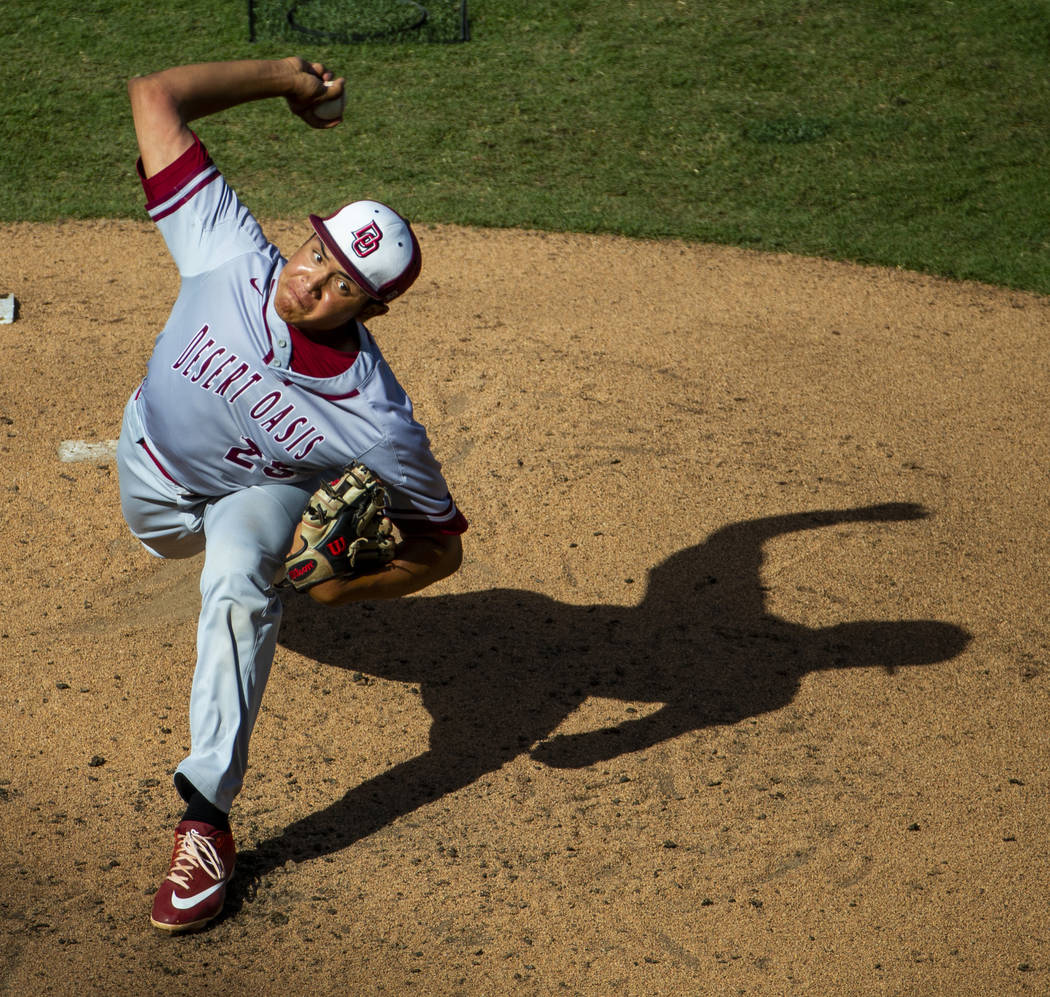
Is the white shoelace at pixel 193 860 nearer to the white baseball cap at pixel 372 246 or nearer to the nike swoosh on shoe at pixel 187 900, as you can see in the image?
the nike swoosh on shoe at pixel 187 900

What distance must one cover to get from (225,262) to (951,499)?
328 cm

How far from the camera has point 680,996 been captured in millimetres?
3066

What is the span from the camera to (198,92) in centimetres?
362

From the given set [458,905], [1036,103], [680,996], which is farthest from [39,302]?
[1036,103]

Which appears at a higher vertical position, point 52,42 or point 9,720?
point 52,42

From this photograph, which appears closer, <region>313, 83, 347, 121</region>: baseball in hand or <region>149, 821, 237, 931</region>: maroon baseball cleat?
<region>149, 821, 237, 931</region>: maroon baseball cleat

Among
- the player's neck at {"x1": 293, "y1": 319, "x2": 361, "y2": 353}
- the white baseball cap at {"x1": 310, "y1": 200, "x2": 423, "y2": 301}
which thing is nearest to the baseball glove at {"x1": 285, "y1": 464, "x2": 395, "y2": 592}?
the player's neck at {"x1": 293, "y1": 319, "x2": 361, "y2": 353}

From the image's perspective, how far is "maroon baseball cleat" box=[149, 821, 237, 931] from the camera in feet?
10.3

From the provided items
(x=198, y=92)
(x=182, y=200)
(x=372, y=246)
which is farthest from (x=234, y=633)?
(x=198, y=92)

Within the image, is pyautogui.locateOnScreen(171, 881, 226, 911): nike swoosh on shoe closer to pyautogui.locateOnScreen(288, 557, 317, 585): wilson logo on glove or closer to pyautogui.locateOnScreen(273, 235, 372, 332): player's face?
pyautogui.locateOnScreen(288, 557, 317, 585): wilson logo on glove

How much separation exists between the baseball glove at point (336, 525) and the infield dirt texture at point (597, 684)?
0.85 meters

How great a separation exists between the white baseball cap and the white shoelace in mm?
1510

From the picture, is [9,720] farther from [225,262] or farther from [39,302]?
[39,302]

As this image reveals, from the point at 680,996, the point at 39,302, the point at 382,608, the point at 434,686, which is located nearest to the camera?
the point at 680,996
